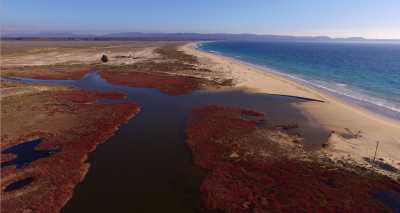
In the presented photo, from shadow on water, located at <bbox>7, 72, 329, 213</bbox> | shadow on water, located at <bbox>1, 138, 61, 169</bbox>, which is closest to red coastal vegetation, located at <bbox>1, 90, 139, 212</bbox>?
shadow on water, located at <bbox>1, 138, 61, 169</bbox>

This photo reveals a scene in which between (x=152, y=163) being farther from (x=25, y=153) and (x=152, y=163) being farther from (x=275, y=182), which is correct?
(x=25, y=153)

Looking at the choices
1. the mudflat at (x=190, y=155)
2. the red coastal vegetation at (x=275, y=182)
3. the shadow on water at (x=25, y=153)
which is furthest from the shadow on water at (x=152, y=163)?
the shadow on water at (x=25, y=153)

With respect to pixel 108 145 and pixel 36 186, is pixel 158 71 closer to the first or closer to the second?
pixel 108 145

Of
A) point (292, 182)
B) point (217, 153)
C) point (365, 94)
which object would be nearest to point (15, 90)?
point (217, 153)

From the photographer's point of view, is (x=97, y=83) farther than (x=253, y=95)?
Yes

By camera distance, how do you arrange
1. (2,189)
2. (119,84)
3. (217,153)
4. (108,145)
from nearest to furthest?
(2,189) → (217,153) → (108,145) → (119,84)

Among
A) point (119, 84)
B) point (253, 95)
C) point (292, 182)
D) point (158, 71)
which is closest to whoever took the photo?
point (292, 182)

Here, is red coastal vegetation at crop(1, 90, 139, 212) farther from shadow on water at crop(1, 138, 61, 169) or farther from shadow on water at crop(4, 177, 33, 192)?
shadow on water at crop(1, 138, 61, 169)
